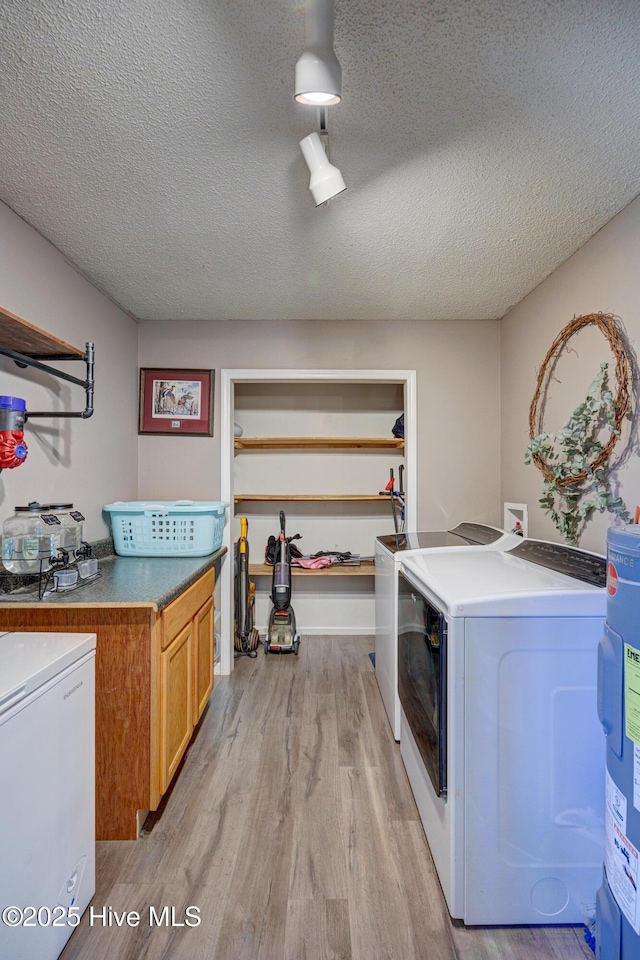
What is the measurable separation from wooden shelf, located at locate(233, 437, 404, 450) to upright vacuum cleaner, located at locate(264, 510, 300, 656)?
21.5 inches

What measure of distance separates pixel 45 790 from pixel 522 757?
4.20ft

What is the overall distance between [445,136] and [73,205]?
1415mm

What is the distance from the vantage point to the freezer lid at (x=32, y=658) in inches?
41.8

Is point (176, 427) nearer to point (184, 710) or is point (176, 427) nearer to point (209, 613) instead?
point (209, 613)

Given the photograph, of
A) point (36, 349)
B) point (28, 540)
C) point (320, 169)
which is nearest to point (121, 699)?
point (28, 540)

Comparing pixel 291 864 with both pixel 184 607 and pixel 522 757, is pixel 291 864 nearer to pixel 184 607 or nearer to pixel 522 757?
pixel 522 757

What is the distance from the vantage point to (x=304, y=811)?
1.83m

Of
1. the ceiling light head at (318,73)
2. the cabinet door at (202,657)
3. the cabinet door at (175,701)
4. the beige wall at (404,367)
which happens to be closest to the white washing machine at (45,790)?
the cabinet door at (175,701)

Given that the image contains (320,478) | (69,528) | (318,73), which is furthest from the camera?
(320,478)

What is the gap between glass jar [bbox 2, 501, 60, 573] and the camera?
5.80 feet

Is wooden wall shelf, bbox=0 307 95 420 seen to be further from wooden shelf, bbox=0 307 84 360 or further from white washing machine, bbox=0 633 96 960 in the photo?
white washing machine, bbox=0 633 96 960

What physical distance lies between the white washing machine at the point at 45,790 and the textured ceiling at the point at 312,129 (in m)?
1.55

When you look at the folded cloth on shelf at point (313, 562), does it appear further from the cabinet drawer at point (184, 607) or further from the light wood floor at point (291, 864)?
the light wood floor at point (291, 864)

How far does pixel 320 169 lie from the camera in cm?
137
